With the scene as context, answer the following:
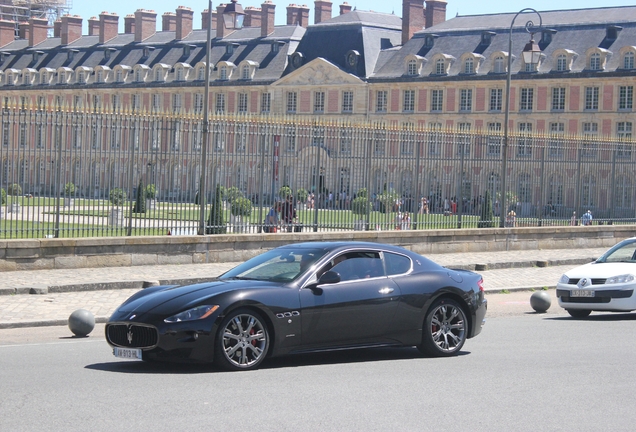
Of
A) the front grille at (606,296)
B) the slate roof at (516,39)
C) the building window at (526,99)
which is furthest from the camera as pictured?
the building window at (526,99)

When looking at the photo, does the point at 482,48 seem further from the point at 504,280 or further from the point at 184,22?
the point at 504,280

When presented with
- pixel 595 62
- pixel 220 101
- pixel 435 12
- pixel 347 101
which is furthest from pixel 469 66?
pixel 220 101

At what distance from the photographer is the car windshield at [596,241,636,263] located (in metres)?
16.5

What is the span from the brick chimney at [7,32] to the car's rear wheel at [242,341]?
103 meters

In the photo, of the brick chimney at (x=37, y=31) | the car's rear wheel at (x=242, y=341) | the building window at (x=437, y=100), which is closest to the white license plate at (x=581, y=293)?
the car's rear wheel at (x=242, y=341)

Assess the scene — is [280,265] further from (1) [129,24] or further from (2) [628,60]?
(1) [129,24]

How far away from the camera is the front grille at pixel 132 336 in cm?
1004

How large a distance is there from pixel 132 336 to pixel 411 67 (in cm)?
7481

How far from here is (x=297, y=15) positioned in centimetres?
9762

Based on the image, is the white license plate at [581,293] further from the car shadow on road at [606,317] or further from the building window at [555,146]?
the building window at [555,146]

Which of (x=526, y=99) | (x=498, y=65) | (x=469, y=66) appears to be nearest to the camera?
(x=526, y=99)

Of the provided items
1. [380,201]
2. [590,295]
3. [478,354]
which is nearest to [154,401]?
[478,354]

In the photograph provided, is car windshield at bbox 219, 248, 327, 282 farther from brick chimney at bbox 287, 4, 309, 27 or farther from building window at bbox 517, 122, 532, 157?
brick chimney at bbox 287, 4, 309, 27

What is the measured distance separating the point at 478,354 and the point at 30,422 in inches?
214
